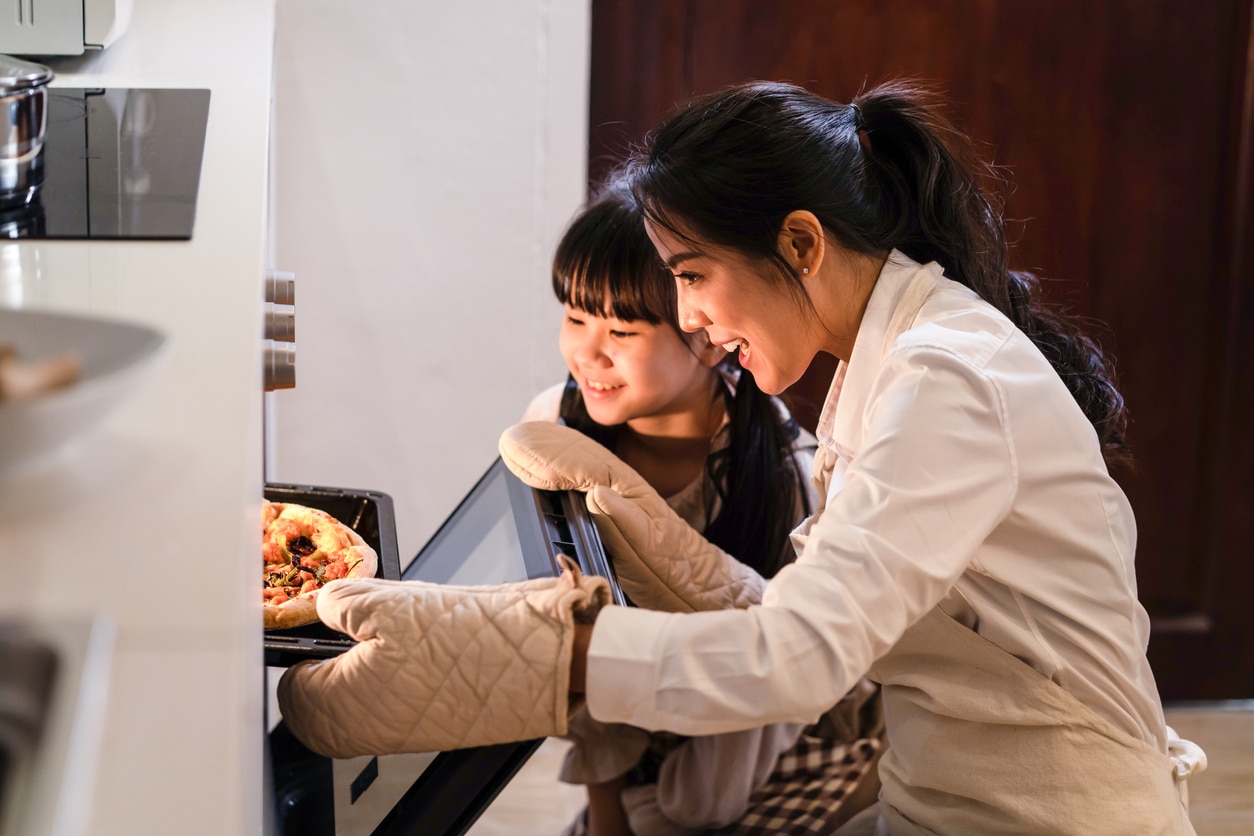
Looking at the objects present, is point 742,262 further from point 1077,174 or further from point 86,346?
point 1077,174

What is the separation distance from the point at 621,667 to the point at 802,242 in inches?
19.3

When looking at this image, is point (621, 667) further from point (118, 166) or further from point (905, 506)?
point (118, 166)

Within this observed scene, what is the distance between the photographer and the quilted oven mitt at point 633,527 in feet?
3.77

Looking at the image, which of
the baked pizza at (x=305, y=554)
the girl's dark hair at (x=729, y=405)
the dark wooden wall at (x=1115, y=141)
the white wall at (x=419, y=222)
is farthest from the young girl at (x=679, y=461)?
the dark wooden wall at (x=1115, y=141)

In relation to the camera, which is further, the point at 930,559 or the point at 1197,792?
the point at 1197,792

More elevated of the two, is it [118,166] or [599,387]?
[118,166]

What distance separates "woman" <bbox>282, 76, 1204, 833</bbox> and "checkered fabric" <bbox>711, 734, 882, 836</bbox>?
245 millimetres

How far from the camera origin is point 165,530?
19.8 inches

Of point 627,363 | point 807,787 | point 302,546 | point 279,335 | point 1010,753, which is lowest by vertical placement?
point 807,787

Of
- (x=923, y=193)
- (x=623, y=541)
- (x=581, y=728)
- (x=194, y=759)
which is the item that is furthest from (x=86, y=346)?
(x=581, y=728)

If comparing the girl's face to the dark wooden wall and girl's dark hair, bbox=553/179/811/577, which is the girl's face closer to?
girl's dark hair, bbox=553/179/811/577

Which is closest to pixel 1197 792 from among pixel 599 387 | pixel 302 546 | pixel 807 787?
pixel 807 787

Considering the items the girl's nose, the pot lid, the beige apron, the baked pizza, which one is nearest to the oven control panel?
the baked pizza

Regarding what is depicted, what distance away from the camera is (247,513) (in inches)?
20.5
